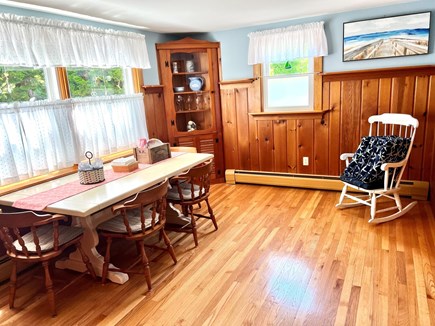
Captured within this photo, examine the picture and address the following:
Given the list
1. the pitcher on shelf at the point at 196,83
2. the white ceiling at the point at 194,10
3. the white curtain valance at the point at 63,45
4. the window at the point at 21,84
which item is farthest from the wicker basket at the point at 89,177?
the pitcher on shelf at the point at 196,83

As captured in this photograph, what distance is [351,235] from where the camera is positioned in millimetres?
2943

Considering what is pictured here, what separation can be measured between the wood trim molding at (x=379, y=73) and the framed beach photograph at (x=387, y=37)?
166 millimetres

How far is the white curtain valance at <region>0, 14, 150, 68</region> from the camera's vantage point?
2545 millimetres

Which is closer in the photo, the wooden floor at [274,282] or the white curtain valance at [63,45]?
the wooden floor at [274,282]

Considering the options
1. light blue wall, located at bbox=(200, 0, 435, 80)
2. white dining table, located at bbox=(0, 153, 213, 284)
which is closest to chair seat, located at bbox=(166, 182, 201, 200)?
white dining table, located at bbox=(0, 153, 213, 284)

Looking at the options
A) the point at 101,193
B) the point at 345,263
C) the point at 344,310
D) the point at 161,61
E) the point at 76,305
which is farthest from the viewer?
the point at 161,61

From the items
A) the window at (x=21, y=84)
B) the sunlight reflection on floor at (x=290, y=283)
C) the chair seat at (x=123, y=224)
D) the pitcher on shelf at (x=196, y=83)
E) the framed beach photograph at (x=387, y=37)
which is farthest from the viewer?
the pitcher on shelf at (x=196, y=83)

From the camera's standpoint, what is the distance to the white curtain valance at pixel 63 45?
8.35ft

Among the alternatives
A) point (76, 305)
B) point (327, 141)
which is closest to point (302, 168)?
point (327, 141)

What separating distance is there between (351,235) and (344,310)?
1.07 m

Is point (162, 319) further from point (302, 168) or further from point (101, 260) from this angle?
point (302, 168)

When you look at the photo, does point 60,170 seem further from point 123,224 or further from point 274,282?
point 274,282

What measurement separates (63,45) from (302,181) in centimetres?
315

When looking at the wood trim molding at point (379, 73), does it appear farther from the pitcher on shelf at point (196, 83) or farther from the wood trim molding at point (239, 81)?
the pitcher on shelf at point (196, 83)
